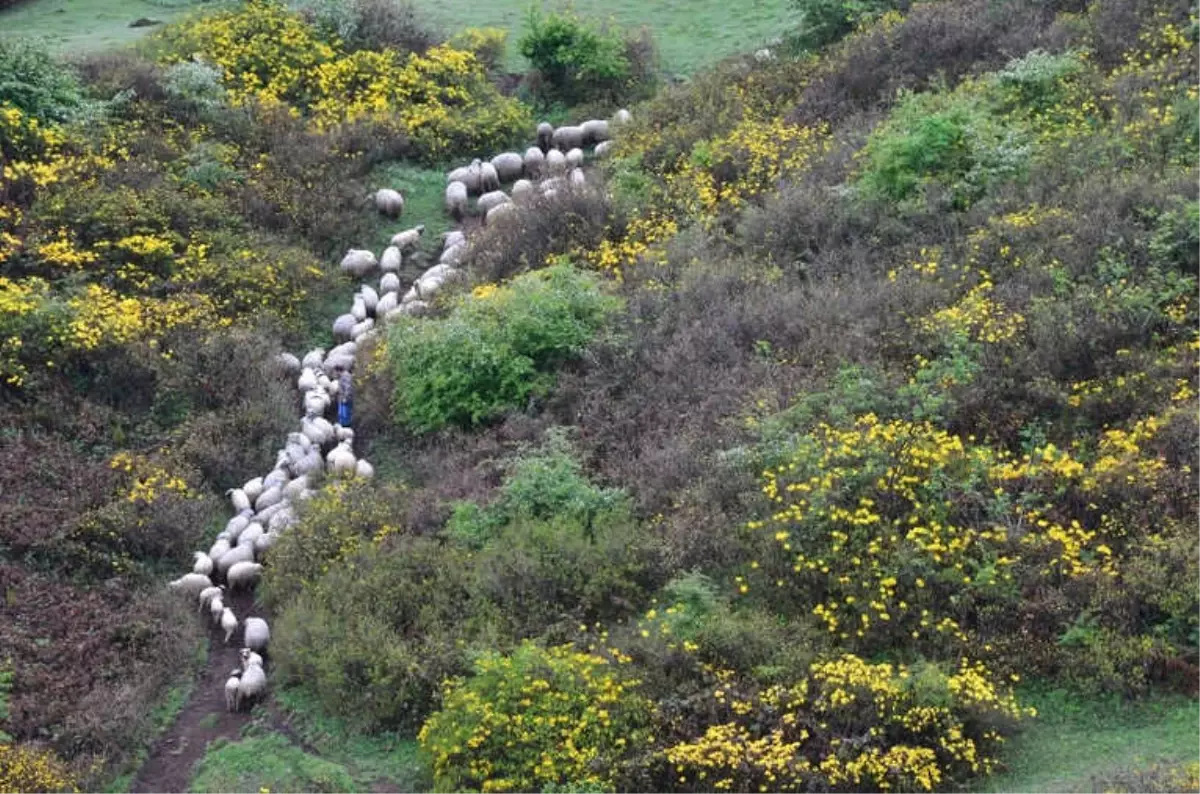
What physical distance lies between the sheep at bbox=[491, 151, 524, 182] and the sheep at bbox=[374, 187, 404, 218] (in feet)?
4.50

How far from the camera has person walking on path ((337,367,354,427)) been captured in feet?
44.5

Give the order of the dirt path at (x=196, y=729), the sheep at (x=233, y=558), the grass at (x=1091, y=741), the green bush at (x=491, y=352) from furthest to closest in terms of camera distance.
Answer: the green bush at (x=491, y=352) < the sheep at (x=233, y=558) < the dirt path at (x=196, y=729) < the grass at (x=1091, y=741)

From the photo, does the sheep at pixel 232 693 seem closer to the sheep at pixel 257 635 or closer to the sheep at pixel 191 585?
the sheep at pixel 257 635

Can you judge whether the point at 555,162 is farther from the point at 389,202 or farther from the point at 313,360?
the point at 313,360

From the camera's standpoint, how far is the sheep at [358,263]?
52.1 ft

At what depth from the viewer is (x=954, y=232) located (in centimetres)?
1270

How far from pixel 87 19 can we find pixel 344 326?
9.80 metres

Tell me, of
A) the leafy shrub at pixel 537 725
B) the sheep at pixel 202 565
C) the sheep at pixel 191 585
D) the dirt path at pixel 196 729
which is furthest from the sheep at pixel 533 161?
the leafy shrub at pixel 537 725

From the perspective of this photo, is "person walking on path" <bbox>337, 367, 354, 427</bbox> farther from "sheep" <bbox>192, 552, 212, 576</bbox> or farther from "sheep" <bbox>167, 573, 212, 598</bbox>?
"sheep" <bbox>167, 573, 212, 598</bbox>

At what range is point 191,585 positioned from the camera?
1143 centimetres

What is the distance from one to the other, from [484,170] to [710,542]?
8.63 m

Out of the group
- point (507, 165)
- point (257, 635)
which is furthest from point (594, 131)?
point (257, 635)

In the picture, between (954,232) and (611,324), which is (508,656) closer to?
(611,324)

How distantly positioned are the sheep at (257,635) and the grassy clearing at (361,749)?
0.73 meters
